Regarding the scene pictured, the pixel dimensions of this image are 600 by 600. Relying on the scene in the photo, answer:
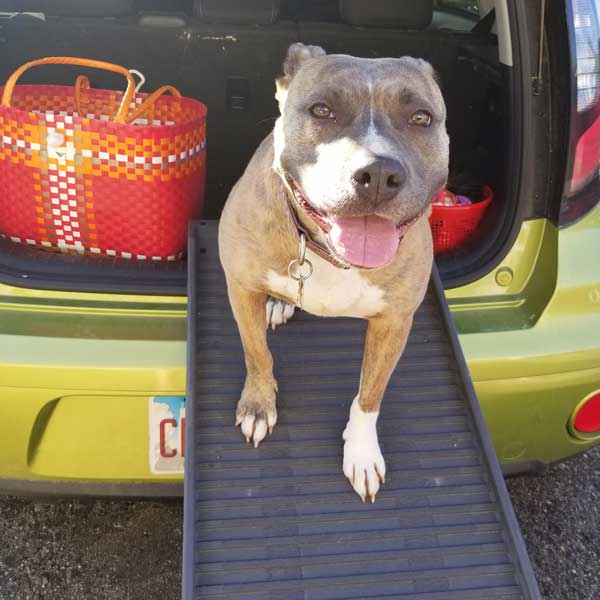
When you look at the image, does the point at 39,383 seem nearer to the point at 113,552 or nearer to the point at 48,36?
the point at 113,552

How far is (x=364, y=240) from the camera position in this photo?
1.81 meters

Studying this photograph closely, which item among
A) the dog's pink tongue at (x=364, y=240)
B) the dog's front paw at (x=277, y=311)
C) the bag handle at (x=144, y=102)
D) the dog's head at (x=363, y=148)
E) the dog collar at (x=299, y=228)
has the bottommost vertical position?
the dog's front paw at (x=277, y=311)

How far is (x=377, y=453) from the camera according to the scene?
216cm

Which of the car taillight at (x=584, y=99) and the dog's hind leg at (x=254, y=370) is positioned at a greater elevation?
the car taillight at (x=584, y=99)

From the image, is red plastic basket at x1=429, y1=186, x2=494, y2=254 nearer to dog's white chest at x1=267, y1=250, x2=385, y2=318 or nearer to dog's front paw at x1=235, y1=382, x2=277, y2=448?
dog's white chest at x1=267, y1=250, x2=385, y2=318

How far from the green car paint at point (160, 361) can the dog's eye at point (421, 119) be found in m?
0.66

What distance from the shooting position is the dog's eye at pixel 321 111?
1879mm

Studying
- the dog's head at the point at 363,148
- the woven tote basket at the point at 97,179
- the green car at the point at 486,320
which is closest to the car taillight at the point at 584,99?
the green car at the point at 486,320

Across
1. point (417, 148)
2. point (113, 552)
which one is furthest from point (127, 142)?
point (113, 552)

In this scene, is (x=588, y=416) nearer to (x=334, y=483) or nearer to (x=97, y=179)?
(x=334, y=483)

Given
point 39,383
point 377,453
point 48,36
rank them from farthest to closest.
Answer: point 48,36 → point 377,453 → point 39,383

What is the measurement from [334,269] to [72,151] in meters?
0.99

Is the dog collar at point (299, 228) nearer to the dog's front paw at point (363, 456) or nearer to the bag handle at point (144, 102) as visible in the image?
the dog's front paw at point (363, 456)

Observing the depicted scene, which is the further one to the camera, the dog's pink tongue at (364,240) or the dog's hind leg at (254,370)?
the dog's hind leg at (254,370)
